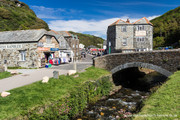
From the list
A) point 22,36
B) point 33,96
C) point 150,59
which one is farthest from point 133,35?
point 33,96

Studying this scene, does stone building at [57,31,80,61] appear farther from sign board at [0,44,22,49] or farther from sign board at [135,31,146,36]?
sign board at [135,31,146,36]

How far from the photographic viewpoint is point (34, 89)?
10570 millimetres

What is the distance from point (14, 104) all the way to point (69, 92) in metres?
4.11

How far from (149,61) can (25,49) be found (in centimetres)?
1940

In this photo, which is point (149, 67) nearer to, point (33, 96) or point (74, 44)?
point (33, 96)

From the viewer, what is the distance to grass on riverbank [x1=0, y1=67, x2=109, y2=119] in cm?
770

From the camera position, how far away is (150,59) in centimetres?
1551

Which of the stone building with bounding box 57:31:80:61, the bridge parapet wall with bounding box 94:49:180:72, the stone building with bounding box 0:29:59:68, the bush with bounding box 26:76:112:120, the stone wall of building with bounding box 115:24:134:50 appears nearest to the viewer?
the bush with bounding box 26:76:112:120

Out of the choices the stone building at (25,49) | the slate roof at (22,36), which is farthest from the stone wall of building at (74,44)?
the slate roof at (22,36)

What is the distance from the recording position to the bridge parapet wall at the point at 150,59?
45.6 feet

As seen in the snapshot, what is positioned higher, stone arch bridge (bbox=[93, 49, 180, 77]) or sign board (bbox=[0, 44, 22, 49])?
sign board (bbox=[0, 44, 22, 49])

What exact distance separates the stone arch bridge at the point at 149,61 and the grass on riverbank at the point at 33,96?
7417 mm

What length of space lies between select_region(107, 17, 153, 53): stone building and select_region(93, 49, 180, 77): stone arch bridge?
1331 cm

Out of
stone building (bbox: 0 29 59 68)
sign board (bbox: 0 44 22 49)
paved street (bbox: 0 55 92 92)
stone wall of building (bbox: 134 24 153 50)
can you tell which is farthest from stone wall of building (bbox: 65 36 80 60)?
paved street (bbox: 0 55 92 92)
